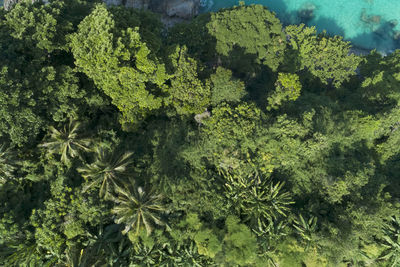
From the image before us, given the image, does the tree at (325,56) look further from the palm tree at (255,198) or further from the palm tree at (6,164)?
the palm tree at (6,164)

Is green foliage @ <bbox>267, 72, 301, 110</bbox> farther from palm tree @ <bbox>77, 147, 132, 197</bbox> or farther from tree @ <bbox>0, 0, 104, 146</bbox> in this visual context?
tree @ <bbox>0, 0, 104, 146</bbox>

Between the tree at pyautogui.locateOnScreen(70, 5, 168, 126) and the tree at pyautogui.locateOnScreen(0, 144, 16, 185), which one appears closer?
the tree at pyautogui.locateOnScreen(0, 144, 16, 185)

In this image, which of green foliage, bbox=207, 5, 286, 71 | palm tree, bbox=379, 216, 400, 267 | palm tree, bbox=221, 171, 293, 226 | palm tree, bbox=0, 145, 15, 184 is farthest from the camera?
green foliage, bbox=207, 5, 286, 71

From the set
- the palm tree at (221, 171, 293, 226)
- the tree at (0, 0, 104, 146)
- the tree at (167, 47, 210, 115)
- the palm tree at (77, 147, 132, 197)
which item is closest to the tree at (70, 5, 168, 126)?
the tree at (0, 0, 104, 146)

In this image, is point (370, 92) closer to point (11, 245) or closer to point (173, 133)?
point (173, 133)

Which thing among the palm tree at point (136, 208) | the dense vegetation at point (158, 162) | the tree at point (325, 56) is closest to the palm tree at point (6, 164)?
the dense vegetation at point (158, 162)

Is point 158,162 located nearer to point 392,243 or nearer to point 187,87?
point 187,87
